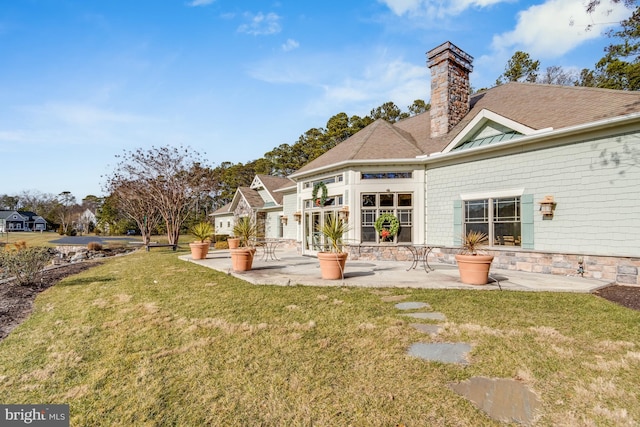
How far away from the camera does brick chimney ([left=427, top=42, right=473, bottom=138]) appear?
Result: 468 inches

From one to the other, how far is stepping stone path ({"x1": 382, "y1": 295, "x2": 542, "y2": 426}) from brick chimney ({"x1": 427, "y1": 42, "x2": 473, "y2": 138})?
1037 cm

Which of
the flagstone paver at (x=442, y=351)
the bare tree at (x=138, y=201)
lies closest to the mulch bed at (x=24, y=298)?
the flagstone paver at (x=442, y=351)

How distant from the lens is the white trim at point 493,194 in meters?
8.71

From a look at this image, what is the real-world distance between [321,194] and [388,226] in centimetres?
321

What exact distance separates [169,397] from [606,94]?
1212 cm

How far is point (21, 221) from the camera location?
59625mm

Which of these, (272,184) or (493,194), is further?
Answer: (272,184)

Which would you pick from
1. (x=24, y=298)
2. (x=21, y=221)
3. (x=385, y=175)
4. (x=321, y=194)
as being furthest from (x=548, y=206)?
(x=21, y=221)

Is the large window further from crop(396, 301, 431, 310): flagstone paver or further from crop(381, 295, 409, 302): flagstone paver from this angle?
crop(396, 301, 431, 310): flagstone paver

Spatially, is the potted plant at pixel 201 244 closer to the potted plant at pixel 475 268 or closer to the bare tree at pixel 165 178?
the bare tree at pixel 165 178

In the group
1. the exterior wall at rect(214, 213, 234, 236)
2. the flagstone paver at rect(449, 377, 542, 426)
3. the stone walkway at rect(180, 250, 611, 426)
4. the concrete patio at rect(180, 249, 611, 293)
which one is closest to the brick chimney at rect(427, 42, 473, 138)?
the stone walkway at rect(180, 250, 611, 426)

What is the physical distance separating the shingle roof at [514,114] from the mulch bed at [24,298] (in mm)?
4092

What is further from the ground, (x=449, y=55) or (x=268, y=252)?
(x=449, y=55)

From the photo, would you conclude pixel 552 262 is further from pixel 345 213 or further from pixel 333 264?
pixel 345 213
